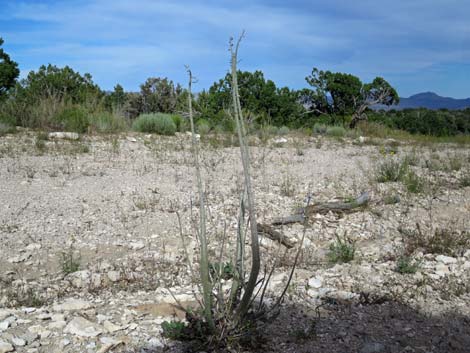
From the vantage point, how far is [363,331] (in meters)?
2.57

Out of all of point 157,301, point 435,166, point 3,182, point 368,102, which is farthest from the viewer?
point 368,102

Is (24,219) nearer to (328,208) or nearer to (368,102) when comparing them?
(328,208)

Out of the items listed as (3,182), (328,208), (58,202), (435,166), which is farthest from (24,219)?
(435,166)

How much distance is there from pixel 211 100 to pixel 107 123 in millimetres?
2349

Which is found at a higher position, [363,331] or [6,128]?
[6,128]

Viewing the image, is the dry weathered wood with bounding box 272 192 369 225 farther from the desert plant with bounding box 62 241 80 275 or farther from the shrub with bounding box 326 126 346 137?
the shrub with bounding box 326 126 346 137

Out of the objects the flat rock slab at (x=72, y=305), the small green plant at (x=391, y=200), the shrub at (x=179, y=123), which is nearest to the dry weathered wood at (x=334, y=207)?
the small green plant at (x=391, y=200)

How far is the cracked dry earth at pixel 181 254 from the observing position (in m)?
2.49

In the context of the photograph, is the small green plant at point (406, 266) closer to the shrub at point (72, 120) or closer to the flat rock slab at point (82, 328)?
the flat rock slab at point (82, 328)

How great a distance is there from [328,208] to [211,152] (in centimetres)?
393

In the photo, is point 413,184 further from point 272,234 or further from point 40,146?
point 40,146

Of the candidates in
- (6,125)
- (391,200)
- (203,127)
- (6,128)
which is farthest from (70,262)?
(203,127)

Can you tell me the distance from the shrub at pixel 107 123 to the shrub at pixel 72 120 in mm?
189

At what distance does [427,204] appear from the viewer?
5.27m
